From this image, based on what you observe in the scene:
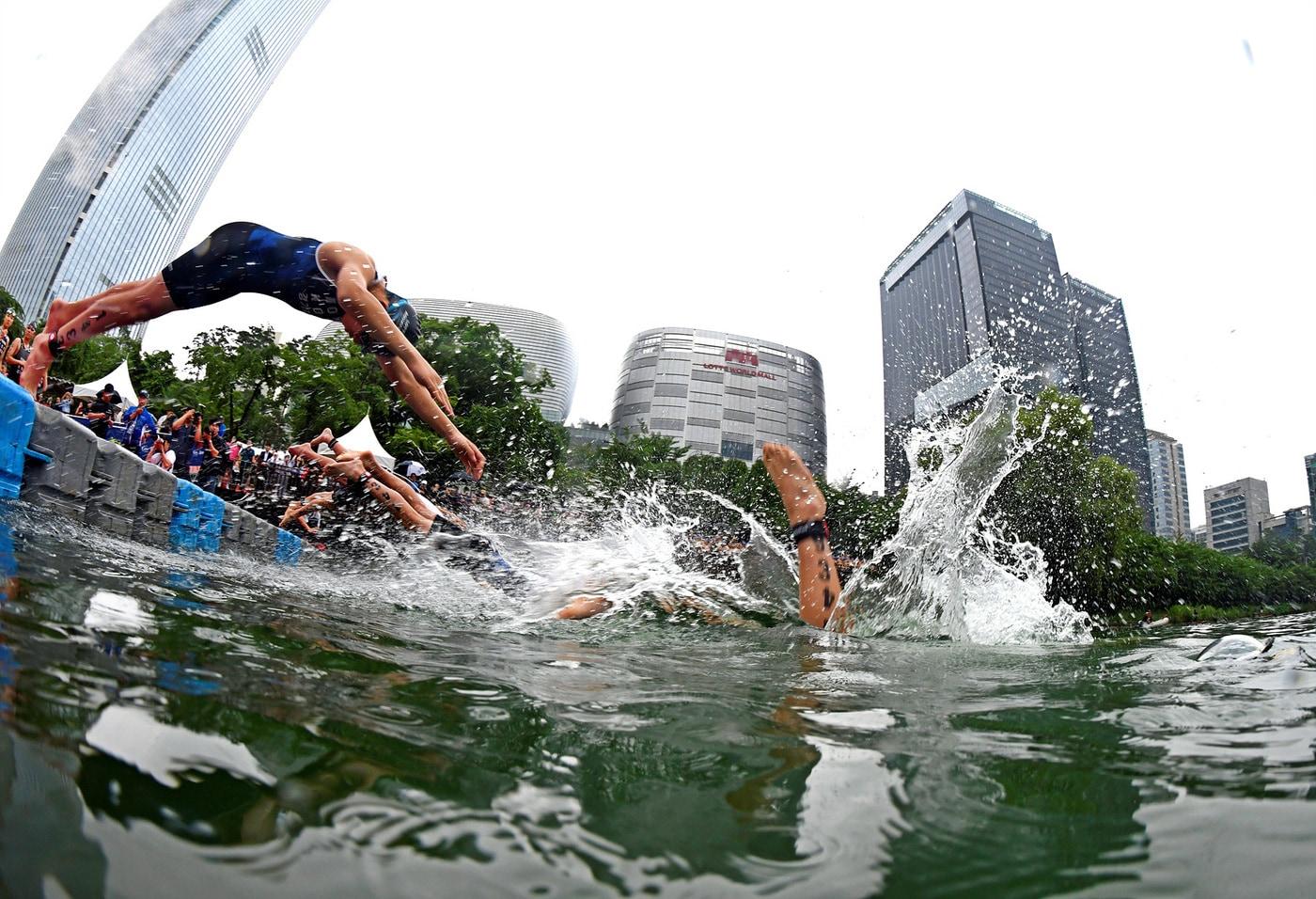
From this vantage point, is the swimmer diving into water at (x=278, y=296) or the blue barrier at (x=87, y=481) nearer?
the blue barrier at (x=87, y=481)

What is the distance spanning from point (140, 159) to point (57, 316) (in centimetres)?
7117

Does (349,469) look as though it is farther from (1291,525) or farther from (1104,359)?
(1291,525)

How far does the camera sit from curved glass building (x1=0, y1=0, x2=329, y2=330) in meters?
49.6

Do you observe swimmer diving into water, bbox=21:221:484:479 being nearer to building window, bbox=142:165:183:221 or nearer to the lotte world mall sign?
building window, bbox=142:165:183:221

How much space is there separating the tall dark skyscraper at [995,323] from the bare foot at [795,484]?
13.9 metres

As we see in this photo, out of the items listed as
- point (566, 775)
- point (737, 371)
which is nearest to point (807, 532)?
point (566, 775)

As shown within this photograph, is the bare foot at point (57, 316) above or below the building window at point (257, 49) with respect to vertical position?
below

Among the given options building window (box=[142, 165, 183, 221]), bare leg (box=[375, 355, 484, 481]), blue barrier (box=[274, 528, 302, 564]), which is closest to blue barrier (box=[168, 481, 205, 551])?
blue barrier (box=[274, 528, 302, 564])

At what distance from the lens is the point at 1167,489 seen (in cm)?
3036

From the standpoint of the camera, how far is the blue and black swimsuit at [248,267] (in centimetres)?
464

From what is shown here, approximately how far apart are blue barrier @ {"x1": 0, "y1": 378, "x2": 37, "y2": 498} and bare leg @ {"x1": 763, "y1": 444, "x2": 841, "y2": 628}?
16.5 ft

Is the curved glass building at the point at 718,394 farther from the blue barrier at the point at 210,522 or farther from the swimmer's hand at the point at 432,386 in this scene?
the swimmer's hand at the point at 432,386

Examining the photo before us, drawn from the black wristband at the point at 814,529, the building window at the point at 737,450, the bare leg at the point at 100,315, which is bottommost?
the black wristband at the point at 814,529

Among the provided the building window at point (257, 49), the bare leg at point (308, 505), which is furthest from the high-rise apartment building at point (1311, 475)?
the building window at point (257, 49)
